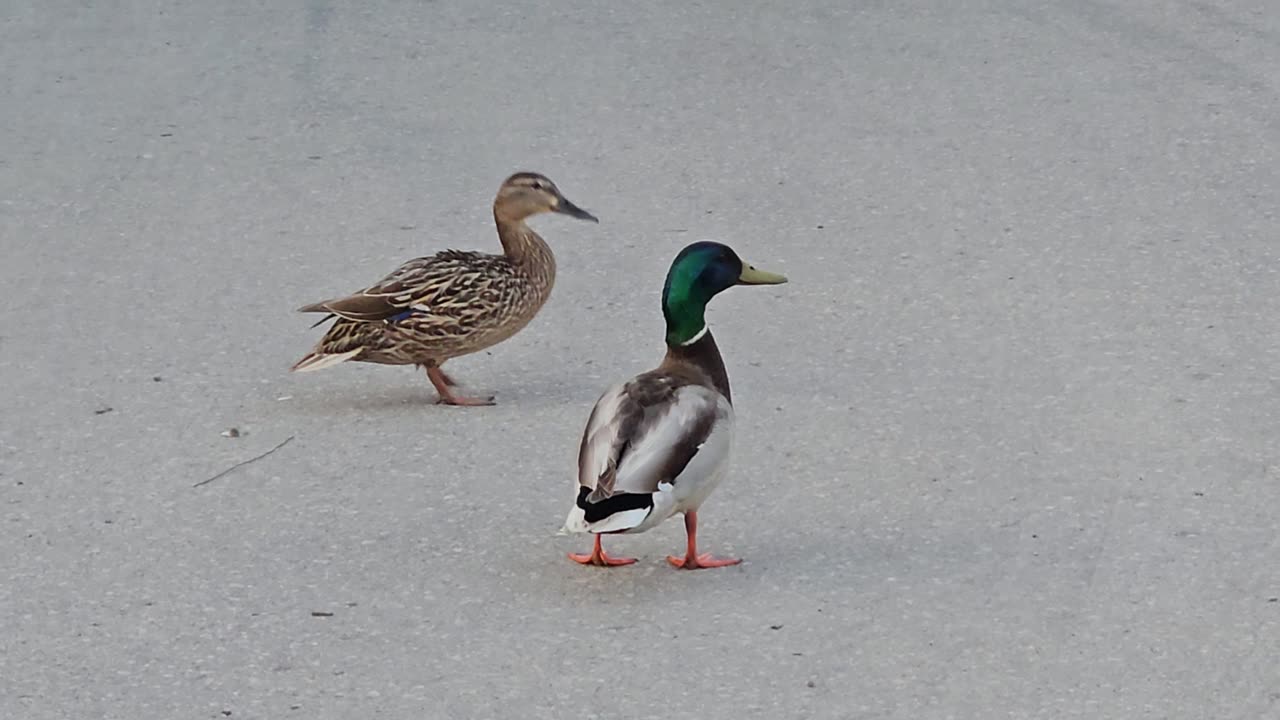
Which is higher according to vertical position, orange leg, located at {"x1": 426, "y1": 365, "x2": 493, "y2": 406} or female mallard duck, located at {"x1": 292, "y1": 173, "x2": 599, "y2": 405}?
female mallard duck, located at {"x1": 292, "y1": 173, "x2": 599, "y2": 405}

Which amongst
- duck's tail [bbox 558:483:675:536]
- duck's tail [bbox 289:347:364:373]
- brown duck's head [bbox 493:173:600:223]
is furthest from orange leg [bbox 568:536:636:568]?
brown duck's head [bbox 493:173:600:223]

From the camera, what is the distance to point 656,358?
6922 mm

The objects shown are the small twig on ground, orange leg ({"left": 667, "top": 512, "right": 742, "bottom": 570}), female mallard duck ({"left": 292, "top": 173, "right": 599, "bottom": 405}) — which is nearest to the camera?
orange leg ({"left": 667, "top": 512, "right": 742, "bottom": 570})

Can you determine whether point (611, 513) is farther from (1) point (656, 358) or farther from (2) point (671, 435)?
(1) point (656, 358)

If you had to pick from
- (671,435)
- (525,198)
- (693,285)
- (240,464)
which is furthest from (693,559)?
(525,198)

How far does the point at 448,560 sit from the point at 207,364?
1.86 m

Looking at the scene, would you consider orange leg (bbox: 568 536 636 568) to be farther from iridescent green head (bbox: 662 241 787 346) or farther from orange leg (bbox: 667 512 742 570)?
iridescent green head (bbox: 662 241 787 346)

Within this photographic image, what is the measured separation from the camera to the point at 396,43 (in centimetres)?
1106

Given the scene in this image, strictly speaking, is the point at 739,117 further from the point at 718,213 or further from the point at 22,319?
the point at 22,319

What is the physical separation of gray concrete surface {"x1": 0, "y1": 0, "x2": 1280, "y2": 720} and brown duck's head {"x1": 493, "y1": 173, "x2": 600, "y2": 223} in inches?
18.6

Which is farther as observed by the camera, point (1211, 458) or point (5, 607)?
point (1211, 458)

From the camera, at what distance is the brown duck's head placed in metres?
6.91

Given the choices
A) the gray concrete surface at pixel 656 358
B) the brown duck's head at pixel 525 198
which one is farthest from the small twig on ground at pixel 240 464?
the brown duck's head at pixel 525 198

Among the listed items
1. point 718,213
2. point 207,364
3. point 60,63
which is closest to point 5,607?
point 207,364
